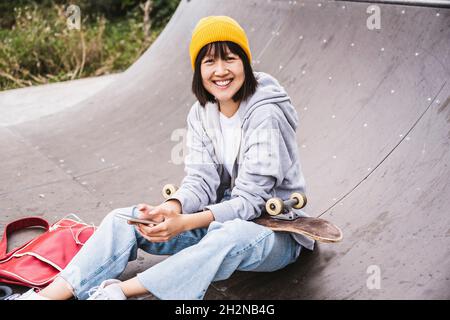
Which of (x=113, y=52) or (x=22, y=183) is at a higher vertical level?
(x=113, y=52)

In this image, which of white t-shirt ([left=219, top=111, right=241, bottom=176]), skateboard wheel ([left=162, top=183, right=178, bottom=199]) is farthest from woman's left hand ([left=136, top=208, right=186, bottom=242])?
white t-shirt ([left=219, top=111, right=241, bottom=176])

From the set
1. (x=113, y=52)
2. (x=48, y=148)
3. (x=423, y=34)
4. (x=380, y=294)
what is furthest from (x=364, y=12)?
(x=113, y=52)

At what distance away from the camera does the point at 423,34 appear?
3.40 m

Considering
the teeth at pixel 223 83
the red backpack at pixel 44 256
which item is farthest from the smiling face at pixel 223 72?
the red backpack at pixel 44 256

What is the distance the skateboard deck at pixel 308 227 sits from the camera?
2.21 metres

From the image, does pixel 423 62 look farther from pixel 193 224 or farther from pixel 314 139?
pixel 193 224

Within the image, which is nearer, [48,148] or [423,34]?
[423,34]

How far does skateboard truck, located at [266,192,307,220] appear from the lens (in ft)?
7.23

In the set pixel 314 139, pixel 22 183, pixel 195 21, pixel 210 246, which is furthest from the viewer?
pixel 195 21

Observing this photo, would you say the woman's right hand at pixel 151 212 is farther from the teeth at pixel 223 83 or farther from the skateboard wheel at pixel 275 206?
the teeth at pixel 223 83

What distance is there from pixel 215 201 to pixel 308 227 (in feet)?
1.51

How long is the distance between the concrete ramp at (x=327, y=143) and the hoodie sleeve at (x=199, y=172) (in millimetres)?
378

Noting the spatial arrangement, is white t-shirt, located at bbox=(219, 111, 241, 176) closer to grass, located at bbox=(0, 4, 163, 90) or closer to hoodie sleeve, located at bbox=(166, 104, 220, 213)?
hoodie sleeve, located at bbox=(166, 104, 220, 213)

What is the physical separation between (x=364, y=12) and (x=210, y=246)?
229cm
